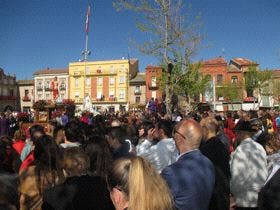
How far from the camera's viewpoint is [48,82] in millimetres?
79688

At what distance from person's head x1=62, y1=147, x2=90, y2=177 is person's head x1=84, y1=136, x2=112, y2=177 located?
9.1 inches

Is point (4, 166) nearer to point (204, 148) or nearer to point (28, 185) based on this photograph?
point (28, 185)

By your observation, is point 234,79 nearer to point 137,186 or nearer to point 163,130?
point 163,130

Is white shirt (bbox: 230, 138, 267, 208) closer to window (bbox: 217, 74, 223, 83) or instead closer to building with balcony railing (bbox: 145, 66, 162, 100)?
building with balcony railing (bbox: 145, 66, 162, 100)

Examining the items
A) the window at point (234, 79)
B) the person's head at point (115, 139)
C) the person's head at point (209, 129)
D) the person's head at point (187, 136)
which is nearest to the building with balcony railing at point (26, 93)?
the window at point (234, 79)

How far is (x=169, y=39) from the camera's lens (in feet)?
52.5

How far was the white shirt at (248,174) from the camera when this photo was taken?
4.94 metres

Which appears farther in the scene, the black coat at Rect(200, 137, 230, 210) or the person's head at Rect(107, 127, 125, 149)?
the person's head at Rect(107, 127, 125, 149)

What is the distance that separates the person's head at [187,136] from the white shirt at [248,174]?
1616 millimetres

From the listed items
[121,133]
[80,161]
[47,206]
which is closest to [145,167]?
[47,206]

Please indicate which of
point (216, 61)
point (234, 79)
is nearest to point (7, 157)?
point (234, 79)

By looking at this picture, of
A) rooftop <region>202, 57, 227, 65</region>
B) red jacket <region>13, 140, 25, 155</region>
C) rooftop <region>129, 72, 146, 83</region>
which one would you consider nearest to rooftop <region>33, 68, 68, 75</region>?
rooftop <region>129, 72, 146, 83</region>

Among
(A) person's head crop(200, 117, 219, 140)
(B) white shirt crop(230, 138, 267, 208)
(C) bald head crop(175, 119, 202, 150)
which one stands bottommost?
(B) white shirt crop(230, 138, 267, 208)

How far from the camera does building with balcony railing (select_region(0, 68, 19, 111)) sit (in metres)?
83.2
